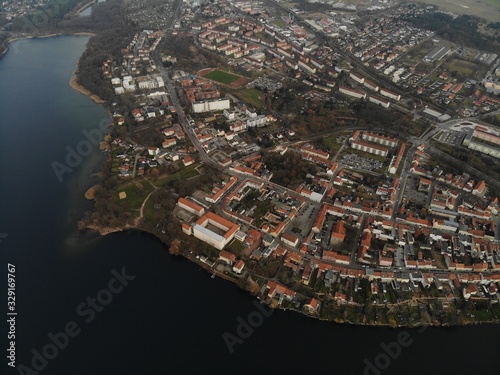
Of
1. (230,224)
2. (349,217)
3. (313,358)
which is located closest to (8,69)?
(230,224)

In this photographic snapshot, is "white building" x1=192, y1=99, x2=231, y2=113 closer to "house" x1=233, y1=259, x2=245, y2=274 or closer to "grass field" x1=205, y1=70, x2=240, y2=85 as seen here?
"grass field" x1=205, y1=70, x2=240, y2=85

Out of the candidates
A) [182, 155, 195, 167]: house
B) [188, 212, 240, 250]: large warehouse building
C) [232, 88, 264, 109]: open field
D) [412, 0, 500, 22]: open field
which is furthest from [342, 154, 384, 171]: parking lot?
[412, 0, 500, 22]: open field

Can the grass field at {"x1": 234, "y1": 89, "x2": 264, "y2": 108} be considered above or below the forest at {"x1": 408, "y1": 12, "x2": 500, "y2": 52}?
below

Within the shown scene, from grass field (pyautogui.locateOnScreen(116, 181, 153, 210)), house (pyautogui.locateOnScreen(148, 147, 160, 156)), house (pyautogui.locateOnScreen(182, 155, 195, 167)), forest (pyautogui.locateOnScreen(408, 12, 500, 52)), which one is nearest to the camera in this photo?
grass field (pyautogui.locateOnScreen(116, 181, 153, 210))

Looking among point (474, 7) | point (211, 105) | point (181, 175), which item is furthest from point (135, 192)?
point (474, 7)

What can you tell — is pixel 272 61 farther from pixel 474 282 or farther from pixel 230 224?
pixel 474 282

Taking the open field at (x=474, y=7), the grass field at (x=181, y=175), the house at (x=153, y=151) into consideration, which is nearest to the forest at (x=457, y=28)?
the open field at (x=474, y=7)

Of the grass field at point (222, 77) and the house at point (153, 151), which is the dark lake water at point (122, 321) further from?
the grass field at point (222, 77)
